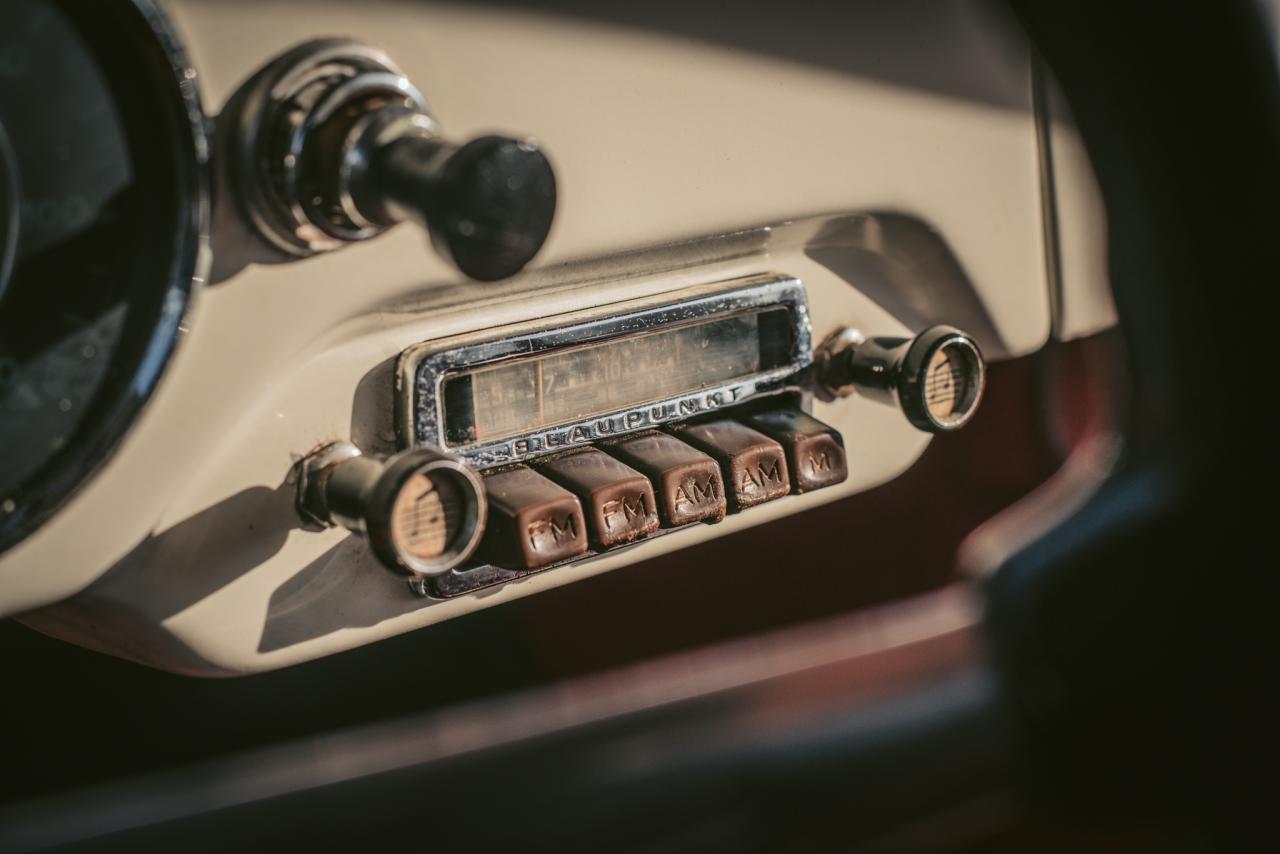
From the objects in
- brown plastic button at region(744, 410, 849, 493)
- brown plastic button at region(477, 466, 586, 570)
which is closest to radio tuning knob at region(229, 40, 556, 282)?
brown plastic button at region(477, 466, 586, 570)

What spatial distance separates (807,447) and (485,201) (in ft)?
1.00

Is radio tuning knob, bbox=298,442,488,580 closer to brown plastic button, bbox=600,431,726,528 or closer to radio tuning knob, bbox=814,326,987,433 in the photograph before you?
brown plastic button, bbox=600,431,726,528

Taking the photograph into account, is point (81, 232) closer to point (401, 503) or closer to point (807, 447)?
point (401, 503)

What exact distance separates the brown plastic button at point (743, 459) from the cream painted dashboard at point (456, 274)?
0.06 metres

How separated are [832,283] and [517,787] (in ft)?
2.82

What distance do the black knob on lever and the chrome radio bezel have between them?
0.12 meters

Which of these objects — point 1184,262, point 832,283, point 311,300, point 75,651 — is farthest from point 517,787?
point 1184,262

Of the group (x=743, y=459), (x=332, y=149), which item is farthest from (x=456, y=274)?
(x=743, y=459)

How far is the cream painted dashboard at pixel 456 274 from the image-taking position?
0.46 meters

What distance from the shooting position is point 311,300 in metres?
0.48

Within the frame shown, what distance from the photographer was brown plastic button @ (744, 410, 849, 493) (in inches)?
25.0

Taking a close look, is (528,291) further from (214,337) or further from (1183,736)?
(1183,736)

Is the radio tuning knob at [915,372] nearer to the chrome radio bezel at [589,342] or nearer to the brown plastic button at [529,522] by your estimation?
the chrome radio bezel at [589,342]

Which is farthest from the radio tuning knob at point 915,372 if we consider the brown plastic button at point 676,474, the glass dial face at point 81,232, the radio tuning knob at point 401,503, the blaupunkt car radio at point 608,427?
the glass dial face at point 81,232
